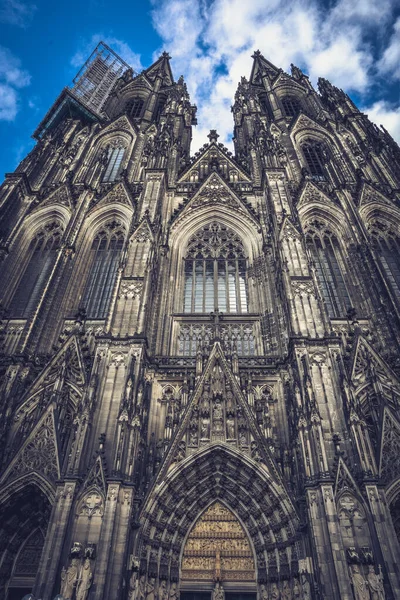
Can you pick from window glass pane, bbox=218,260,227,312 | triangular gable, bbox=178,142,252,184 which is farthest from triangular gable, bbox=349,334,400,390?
triangular gable, bbox=178,142,252,184

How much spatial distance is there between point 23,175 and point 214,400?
15573mm

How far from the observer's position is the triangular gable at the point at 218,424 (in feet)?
37.2

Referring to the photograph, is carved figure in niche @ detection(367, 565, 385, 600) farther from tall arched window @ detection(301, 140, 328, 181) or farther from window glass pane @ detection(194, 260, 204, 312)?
tall arched window @ detection(301, 140, 328, 181)

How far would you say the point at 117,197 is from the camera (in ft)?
69.6

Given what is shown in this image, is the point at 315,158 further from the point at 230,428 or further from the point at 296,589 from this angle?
the point at 296,589

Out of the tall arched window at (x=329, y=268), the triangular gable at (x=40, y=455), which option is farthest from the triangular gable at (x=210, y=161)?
the triangular gable at (x=40, y=455)

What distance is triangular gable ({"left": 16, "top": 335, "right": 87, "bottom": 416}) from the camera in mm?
13375

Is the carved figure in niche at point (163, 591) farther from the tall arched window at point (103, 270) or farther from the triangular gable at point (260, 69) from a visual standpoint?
the triangular gable at point (260, 69)

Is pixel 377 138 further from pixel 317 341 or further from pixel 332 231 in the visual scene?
pixel 317 341

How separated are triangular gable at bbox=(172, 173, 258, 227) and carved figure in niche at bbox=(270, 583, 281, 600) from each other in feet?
45.8

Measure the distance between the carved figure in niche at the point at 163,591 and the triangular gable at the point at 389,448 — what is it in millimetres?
6127

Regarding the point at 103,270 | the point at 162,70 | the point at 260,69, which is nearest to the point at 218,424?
the point at 103,270

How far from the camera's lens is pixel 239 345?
49.6 ft

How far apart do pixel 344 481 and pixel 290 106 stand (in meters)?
28.9
